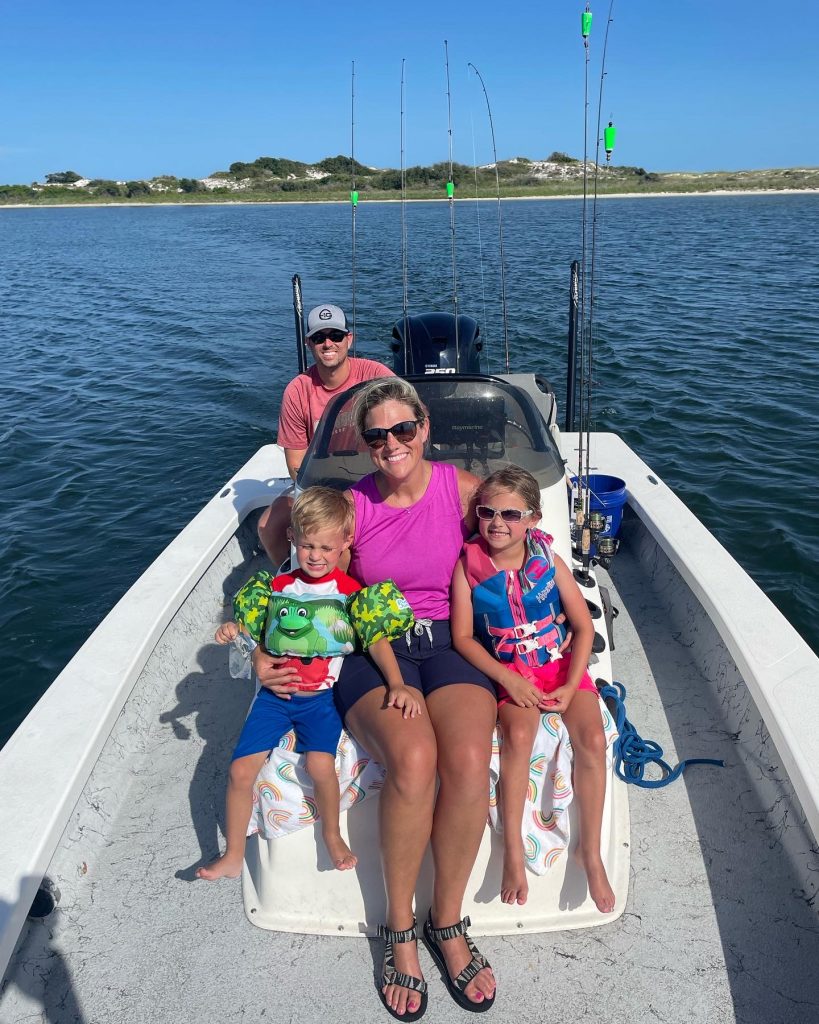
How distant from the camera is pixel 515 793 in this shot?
2.10 meters

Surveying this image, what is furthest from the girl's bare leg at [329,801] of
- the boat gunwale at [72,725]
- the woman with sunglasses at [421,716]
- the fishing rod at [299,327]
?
the fishing rod at [299,327]

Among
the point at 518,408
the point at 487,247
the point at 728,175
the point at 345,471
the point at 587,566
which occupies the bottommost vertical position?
the point at 587,566

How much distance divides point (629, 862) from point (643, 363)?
10.1 metres

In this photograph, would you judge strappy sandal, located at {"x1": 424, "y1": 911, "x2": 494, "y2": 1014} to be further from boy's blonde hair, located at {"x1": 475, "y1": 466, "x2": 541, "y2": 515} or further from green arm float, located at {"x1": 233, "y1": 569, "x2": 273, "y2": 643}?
boy's blonde hair, located at {"x1": 475, "y1": 466, "x2": 541, "y2": 515}

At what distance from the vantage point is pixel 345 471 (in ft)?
10.1

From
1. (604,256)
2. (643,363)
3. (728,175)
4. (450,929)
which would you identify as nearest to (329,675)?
(450,929)

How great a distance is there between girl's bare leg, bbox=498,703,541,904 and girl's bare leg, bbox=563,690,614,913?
0.16 metres

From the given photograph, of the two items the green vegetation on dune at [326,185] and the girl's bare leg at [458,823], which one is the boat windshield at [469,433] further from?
the green vegetation on dune at [326,185]

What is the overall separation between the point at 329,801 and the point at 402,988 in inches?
21.7

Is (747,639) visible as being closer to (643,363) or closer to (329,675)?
(329,675)

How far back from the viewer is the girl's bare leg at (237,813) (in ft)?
7.11

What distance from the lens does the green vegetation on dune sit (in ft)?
204

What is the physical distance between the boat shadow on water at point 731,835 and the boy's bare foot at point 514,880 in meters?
0.57

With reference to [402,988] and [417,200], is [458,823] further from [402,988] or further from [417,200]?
[417,200]
